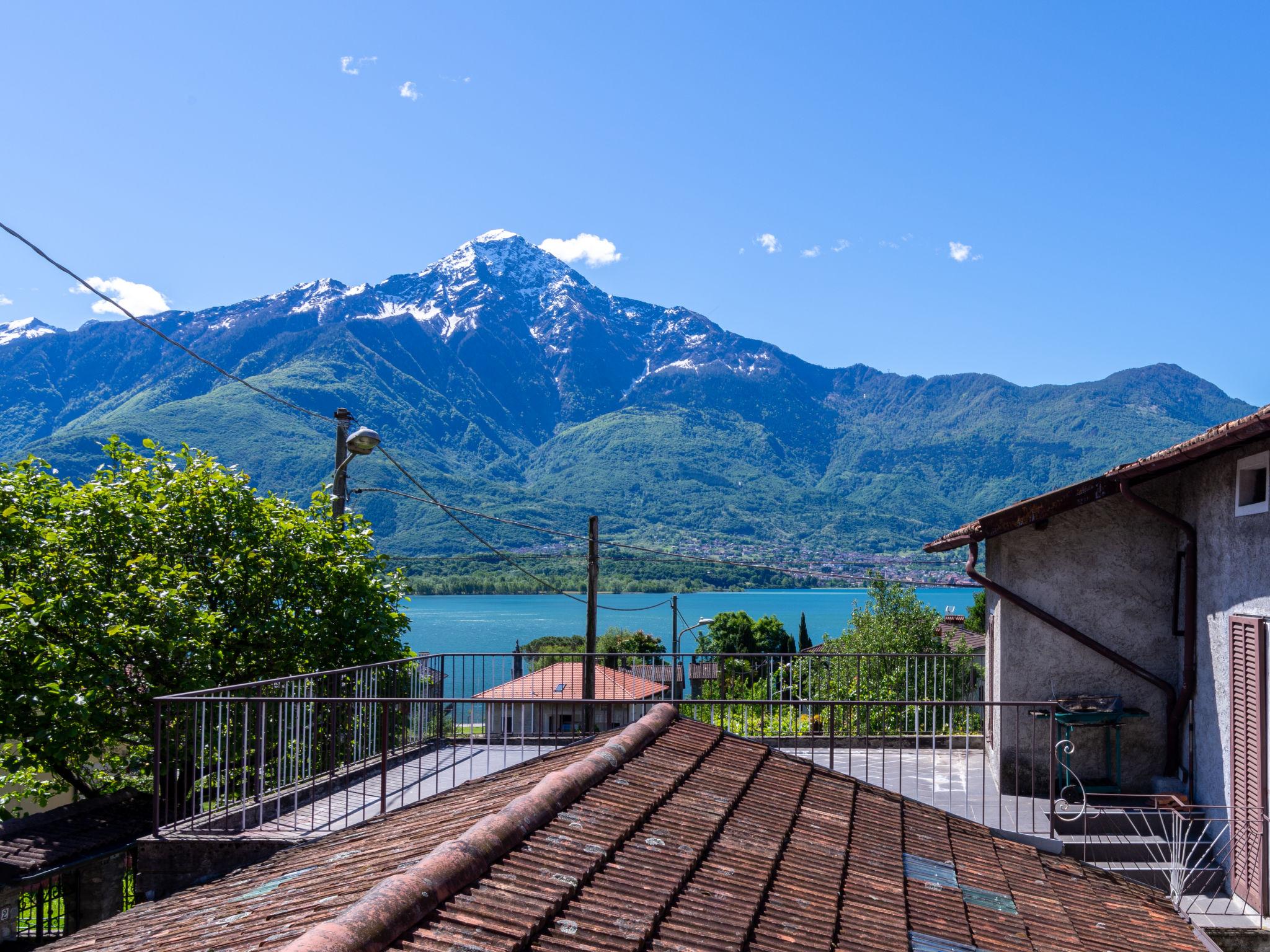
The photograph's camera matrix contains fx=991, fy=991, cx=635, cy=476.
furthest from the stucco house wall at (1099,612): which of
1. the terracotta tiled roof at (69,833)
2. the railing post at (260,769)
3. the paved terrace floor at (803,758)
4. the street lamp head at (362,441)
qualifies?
the terracotta tiled roof at (69,833)

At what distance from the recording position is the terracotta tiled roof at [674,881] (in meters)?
3.30

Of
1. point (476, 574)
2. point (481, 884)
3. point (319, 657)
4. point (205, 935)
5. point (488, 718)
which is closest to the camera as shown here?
point (481, 884)

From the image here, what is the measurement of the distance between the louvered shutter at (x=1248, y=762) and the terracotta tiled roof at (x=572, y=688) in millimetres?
4944

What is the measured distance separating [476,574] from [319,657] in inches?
3991

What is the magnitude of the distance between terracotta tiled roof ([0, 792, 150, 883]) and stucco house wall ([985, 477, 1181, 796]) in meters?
9.38

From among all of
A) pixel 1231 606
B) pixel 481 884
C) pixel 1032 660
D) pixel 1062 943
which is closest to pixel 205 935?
pixel 481 884

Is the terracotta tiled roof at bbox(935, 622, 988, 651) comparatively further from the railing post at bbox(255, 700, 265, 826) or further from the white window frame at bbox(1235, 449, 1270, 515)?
the railing post at bbox(255, 700, 265, 826)

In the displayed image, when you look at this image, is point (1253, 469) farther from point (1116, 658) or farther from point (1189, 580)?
point (1116, 658)

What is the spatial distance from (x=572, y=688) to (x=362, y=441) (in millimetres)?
10861

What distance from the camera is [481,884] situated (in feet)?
11.4

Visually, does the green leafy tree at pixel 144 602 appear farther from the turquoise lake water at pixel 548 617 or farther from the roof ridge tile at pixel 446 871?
the turquoise lake water at pixel 548 617

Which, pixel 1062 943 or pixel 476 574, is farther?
pixel 476 574

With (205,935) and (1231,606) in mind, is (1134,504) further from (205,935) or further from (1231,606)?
(205,935)

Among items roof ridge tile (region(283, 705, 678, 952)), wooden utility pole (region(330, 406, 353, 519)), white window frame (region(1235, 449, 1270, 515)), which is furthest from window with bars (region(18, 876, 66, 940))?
white window frame (region(1235, 449, 1270, 515))
